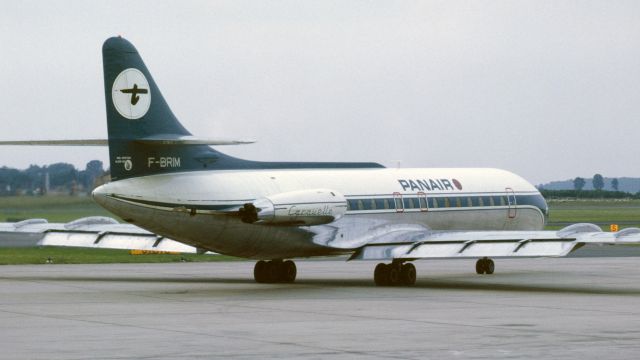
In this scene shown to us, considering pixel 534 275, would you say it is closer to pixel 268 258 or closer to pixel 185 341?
pixel 268 258

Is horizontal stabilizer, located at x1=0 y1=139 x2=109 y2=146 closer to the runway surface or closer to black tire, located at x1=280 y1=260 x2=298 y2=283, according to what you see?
the runway surface

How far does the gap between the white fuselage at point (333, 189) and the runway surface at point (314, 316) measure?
1.32 metres

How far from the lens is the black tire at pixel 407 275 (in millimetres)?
34594

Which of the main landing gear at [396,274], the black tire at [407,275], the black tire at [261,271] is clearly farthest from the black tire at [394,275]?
the black tire at [261,271]

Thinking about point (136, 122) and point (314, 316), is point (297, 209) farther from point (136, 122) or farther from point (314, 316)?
point (314, 316)

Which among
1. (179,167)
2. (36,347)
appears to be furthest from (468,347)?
(179,167)

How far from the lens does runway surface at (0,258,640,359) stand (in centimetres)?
1883

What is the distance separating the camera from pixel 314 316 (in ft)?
80.3

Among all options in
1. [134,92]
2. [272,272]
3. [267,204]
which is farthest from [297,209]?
[134,92]

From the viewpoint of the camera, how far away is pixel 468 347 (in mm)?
19109

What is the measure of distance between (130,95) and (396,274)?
358 inches

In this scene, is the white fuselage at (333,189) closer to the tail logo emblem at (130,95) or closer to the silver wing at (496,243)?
the silver wing at (496,243)

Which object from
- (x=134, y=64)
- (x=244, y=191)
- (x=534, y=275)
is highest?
(x=134, y=64)

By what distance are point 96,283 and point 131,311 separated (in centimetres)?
933
